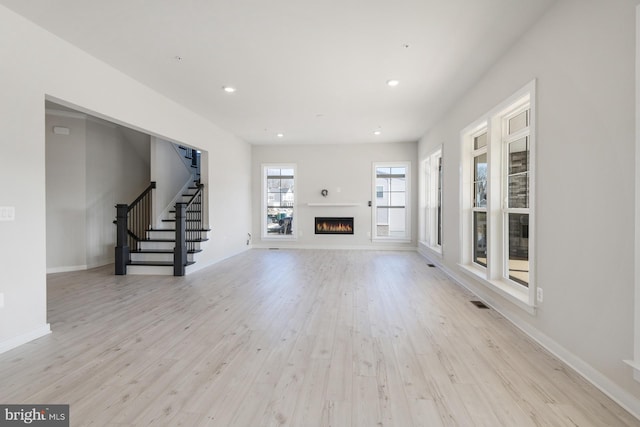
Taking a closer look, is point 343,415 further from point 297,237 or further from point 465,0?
point 297,237

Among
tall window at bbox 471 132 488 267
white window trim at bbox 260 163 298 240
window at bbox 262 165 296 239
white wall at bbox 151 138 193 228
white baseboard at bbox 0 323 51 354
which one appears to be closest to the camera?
white baseboard at bbox 0 323 51 354

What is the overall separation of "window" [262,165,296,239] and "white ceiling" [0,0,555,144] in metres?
3.61

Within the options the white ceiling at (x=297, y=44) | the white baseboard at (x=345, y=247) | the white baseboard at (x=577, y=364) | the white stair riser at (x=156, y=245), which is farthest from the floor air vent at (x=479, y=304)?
the white stair riser at (x=156, y=245)

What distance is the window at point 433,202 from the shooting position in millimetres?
6445

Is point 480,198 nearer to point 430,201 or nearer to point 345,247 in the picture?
point 430,201

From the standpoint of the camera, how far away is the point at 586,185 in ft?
6.89

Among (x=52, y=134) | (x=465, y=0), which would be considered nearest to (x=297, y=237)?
(x=52, y=134)

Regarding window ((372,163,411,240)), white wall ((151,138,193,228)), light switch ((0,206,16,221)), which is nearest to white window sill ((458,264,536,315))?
window ((372,163,411,240))

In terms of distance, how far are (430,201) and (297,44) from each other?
16.6 ft

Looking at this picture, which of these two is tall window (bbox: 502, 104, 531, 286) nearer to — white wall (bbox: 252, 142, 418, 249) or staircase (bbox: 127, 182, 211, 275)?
white wall (bbox: 252, 142, 418, 249)

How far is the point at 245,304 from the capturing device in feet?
12.0

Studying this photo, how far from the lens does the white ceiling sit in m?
2.53

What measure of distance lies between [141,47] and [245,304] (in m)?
2.97

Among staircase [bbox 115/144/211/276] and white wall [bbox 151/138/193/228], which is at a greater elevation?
white wall [bbox 151/138/193/228]
